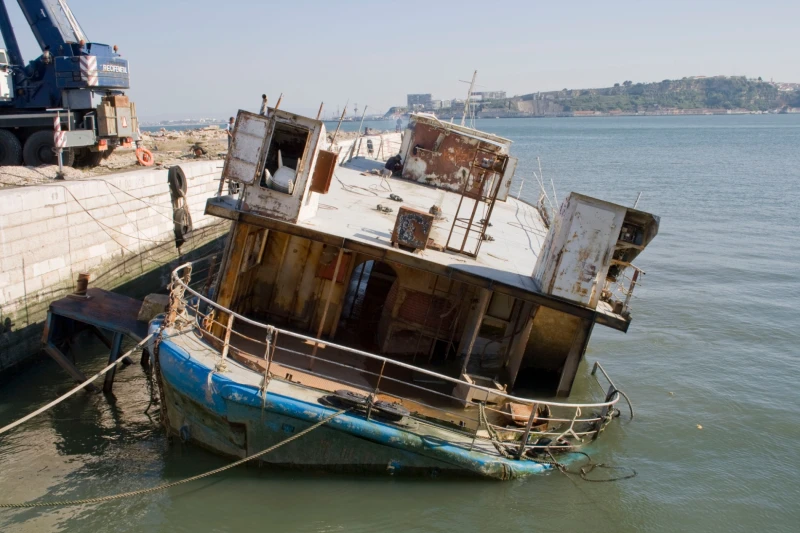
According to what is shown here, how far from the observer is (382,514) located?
880 cm

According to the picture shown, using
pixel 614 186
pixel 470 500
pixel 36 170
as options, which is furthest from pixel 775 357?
pixel 614 186

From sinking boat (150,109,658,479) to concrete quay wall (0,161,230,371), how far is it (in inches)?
166

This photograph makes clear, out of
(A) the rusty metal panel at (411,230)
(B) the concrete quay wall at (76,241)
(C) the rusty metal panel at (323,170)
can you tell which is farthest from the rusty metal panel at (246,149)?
(B) the concrete quay wall at (76,241)

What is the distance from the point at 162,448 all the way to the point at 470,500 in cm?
474

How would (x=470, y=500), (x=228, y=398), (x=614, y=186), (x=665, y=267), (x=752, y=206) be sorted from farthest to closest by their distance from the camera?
(x=614, y=186) < (x=752, y=206) < (x=665, y=267) < (x=470, y=500) < (x=228, y=398)

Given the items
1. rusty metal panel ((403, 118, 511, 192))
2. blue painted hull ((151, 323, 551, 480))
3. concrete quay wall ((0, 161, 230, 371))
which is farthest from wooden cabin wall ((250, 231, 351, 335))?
rusty metal panel ((403, 118, 511, 192))

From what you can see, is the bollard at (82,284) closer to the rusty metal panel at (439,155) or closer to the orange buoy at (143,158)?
the orange buoy at (143,158)

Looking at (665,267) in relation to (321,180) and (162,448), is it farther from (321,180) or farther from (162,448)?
(162,448)

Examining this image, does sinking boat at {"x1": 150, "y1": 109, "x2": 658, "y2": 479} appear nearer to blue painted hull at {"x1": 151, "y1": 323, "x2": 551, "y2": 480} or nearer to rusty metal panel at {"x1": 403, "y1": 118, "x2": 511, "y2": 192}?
blue painted hull at {"x1": 151, "y1": 323, "x2": 551, "y2": 480}

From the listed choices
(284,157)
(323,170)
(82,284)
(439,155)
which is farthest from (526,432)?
(439,155)

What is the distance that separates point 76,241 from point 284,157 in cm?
606

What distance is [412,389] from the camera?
33.3ft

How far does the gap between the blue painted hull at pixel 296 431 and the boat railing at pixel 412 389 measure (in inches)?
9.4

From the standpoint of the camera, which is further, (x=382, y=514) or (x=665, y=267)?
(x=665, y=267)
